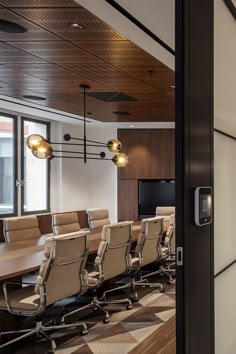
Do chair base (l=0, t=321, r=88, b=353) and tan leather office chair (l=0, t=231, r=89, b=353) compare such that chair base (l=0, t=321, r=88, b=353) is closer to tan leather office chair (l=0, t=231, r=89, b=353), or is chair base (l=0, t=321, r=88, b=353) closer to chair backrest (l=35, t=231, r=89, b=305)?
tan leather office chair (l=0, t=231, r=89, b=353)

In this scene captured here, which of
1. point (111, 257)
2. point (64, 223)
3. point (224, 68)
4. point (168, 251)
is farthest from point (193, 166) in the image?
point (168, 251)

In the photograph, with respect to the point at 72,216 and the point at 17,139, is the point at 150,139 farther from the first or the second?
the point at 72,216

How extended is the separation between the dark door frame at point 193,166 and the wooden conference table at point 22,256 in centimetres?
171

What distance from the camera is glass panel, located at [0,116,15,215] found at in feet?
24.5

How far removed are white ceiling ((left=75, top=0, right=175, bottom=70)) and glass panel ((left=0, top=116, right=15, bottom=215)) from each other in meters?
4.29

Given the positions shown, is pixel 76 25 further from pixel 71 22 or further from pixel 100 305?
pixel 100 305

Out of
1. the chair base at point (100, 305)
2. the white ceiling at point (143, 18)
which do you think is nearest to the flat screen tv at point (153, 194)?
the chair base at point (100, 305)

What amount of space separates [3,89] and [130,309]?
306 cm

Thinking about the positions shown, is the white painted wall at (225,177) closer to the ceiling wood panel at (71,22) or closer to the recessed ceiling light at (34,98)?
the ceiling wood panel at (71,22)

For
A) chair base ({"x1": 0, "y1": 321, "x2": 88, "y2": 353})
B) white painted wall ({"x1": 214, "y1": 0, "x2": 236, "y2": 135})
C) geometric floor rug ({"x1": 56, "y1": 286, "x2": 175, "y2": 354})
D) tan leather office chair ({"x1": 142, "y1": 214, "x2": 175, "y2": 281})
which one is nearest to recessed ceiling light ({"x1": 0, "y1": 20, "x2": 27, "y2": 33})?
white painted wall ({"x1": 214, "y1": 0, "x2": 236, "y2": 135})

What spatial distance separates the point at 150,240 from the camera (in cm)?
544

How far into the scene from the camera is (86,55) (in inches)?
152

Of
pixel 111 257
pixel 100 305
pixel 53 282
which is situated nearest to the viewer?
pixel 53 282

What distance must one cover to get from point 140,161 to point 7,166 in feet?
10.3
